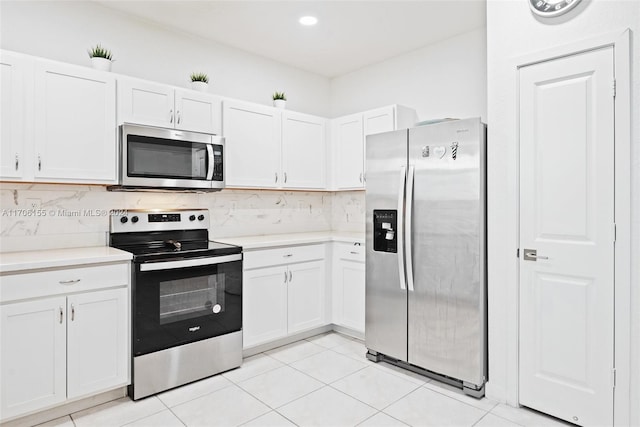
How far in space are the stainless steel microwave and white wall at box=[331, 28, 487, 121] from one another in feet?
6.16

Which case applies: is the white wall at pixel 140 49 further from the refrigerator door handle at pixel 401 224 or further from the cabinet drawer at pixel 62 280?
the refrigerator door handle at pixel 401 224

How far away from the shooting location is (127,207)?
3.07 m

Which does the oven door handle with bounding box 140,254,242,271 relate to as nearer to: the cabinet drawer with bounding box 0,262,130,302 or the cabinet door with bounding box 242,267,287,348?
the cabinet drawer with bounding box 0,262,130,302

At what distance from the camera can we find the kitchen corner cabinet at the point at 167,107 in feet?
9.09

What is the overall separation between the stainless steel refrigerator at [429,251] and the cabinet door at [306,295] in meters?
0.61

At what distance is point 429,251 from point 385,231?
0.41 meters

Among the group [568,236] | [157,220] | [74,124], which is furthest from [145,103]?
[568,236]

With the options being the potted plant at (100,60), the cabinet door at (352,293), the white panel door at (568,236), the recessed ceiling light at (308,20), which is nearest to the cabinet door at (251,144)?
the recessed ceiling light at (308,20)

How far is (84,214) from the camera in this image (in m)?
2.88

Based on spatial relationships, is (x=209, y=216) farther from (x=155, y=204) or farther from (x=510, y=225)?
(x=510, y=225)

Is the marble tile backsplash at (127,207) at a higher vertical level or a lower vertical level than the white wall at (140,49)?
lower

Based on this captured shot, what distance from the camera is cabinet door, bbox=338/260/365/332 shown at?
3.52 metres

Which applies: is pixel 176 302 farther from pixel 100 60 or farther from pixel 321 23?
pixel 321 23

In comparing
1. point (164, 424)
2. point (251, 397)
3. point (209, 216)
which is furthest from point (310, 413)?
point (209, 216)
